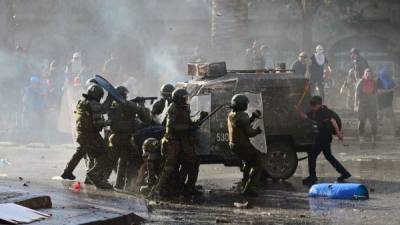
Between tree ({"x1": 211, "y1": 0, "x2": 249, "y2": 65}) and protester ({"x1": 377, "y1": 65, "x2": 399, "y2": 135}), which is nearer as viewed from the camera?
protester ({"x1": 377, "y1": 65, "x2": 399, "y2": 135})

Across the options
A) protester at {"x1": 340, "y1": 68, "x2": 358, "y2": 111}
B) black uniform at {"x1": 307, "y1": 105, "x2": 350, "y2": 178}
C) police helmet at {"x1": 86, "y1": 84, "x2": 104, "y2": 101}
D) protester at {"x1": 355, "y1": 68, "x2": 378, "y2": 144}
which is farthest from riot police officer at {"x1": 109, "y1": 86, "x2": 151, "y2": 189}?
protester at {"x1": 340, "y1": 68, "x2": 358, "y2": 111}

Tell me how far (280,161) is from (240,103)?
7.14ft

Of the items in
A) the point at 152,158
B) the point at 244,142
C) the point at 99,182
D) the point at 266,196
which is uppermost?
the point at 244,142

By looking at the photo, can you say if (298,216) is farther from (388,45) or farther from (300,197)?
(388,45)

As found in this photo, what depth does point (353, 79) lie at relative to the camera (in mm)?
25594

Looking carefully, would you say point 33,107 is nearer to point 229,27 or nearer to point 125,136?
point 229,27

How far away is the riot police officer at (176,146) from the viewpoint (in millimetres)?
13188

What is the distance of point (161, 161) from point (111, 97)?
4.67ft

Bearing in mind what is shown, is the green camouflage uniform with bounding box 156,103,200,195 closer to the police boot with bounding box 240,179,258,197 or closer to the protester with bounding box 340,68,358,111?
the police boot with bounding box 240,179,258,197

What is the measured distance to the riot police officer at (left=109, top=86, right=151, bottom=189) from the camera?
45.8 feet

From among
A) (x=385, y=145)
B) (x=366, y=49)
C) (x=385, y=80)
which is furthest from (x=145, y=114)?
(x=366, y=49)

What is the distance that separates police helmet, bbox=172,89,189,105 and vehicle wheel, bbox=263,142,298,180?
2.32m

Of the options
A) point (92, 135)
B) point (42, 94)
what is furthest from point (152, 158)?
point (42, 94)

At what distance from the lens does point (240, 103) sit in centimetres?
1322
